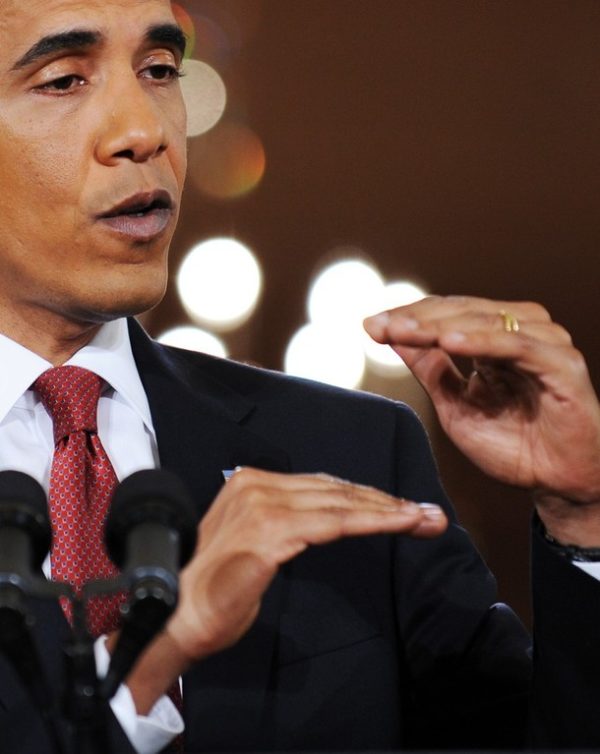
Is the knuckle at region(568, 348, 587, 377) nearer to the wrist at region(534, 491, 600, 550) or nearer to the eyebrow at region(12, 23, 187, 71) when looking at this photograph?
the wrist at region(534, 491, 600, 550)

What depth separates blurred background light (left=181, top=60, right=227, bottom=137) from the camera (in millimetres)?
2975

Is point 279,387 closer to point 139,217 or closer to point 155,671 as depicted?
point 139,217

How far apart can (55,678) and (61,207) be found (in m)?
0.45

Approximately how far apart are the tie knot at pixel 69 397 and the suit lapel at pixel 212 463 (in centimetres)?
8

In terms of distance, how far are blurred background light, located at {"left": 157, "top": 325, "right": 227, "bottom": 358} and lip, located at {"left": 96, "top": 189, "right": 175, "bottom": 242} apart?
171cm

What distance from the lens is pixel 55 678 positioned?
1.21m

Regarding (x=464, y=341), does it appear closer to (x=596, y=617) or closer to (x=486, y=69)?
(x=596, y=617)

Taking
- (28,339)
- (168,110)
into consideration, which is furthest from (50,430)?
(168,110)

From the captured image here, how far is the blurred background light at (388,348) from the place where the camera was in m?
3.00

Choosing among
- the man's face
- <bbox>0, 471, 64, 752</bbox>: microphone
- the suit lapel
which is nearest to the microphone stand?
<bbox>0, 471, 64, 752</bbox>: microphone

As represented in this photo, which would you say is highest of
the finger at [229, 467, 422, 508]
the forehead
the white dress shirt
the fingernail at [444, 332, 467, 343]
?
the forehead

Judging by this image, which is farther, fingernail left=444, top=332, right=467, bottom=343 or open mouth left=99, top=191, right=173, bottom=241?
open mouth left=99, top=191, right=173, bottom=241

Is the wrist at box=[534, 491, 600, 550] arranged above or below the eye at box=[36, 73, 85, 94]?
below

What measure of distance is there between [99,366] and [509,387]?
17.8 inches
